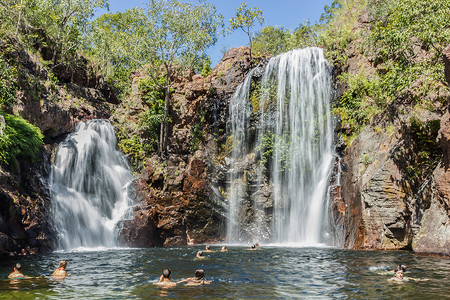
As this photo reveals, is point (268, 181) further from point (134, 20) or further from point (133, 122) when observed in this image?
point (134, 20)

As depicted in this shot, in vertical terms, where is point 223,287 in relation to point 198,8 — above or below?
below

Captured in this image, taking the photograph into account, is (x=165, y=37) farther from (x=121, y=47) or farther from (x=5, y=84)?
(x=5, y=84)

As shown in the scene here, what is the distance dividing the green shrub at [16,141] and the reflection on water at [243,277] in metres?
6.02

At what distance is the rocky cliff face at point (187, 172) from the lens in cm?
2558

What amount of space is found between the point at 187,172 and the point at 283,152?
7461 mm

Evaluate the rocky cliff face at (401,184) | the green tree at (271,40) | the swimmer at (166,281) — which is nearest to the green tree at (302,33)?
the green tree at (271,40)

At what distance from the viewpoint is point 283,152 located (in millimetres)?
27562

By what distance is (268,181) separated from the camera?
27.7 meters

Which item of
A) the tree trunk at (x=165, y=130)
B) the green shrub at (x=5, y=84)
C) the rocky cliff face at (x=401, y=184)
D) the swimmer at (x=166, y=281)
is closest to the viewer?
the swimmer at (x=166, y=281)

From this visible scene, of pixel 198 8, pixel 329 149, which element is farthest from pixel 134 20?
pixel 329 149

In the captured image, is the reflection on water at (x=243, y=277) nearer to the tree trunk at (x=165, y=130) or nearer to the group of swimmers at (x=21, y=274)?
the group of swimmers at (x=21, y=274)

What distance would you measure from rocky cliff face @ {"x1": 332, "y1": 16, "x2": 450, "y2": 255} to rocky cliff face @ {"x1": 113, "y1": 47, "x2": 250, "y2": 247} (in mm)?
9826

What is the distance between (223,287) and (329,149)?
58.4ft

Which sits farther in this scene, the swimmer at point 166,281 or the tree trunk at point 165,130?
the tree trunk at point 165,130
